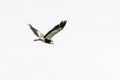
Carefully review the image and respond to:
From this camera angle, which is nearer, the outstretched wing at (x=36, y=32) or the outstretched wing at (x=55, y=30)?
the outstretched wing at (x=55, y=30)

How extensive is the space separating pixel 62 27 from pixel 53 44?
198cm

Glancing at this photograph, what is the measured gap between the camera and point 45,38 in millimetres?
82438

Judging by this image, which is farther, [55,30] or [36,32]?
[36,32]

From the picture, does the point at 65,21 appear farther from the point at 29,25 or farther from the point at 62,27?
the point at 29,25

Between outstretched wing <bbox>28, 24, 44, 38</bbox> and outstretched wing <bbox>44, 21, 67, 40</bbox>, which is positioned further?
outstretched wing <bbox>28, 24, 44, 38</bbox>

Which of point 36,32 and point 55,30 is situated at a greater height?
point 36,32

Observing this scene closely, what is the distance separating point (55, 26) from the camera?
82.2m

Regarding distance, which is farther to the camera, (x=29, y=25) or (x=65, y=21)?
(x=29, y=25)

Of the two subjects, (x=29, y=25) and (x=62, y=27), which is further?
(x=29, y=25)

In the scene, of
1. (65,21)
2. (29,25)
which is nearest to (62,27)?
(65,21)

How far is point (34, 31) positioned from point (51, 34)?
3.87 metres

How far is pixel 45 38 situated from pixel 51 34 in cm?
83

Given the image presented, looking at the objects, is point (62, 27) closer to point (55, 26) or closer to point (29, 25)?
point (55, 26)

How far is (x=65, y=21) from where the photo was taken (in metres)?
81.6
